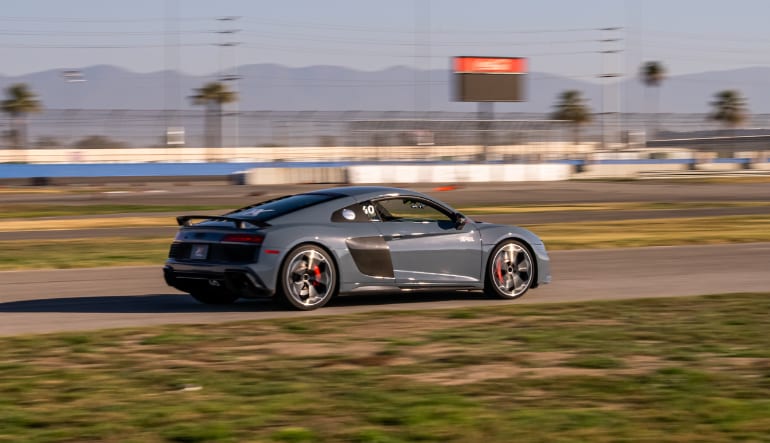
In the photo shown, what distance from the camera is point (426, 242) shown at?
36.8 ft

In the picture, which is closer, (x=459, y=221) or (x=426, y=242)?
(x=426, y=242)

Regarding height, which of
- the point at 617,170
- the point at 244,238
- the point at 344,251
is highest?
the point at 617,170

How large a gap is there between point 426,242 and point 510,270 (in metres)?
1.09

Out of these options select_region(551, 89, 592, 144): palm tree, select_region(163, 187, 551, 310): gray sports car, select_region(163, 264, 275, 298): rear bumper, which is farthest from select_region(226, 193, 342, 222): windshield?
select_region(551, 89, 592, 144): palm tree

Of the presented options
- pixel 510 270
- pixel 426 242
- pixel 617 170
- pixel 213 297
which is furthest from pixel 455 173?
pixel 213 297

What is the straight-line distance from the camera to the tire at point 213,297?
11227mm

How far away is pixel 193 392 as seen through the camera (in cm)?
657

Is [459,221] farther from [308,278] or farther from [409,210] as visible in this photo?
[308,278]

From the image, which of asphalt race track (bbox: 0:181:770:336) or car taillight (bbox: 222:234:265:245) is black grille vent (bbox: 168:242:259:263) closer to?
car taillight (bbox: 222:234:265:245)

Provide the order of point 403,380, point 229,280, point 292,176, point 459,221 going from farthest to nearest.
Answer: point 292,176 → point 459,221 → point 229,280 → point 403,380

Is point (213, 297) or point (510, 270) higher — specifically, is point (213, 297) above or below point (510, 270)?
below

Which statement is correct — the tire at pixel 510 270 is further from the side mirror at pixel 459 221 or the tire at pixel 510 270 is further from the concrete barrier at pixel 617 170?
the concrete barrier at pixel 617 170

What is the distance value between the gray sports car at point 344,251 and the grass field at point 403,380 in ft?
2.21

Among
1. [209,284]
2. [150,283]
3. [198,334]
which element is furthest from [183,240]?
[150,283]
